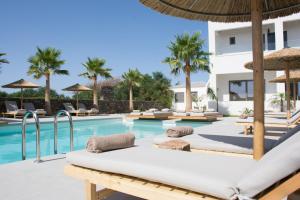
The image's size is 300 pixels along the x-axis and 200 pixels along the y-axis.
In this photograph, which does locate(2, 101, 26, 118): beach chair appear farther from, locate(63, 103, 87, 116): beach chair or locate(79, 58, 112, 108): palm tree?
locate(79, 58, 112, 108): palm tree

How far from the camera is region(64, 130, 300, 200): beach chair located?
1.74 metres

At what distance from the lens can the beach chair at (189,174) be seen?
174 centimetres

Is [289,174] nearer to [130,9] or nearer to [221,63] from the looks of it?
[221,63]

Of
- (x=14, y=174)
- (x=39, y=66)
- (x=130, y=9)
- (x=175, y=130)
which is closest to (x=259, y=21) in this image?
(x=175, y=130)

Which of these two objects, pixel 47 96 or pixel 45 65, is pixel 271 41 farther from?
pixel 47 96

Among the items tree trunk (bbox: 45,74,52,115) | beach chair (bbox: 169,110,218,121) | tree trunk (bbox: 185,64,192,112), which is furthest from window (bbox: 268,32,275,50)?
tree trunk (bbox: 45,74,52,115)

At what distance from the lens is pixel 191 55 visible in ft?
65.0

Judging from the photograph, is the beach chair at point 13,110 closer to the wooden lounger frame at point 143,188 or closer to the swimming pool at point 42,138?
the swimming pool at point 42,138

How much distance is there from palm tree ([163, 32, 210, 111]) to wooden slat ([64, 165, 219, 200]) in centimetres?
1694

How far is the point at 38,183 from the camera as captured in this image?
364 cm

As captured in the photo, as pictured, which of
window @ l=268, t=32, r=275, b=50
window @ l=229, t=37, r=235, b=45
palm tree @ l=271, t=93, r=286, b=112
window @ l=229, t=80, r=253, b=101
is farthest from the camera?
window @ l=229, t=37, r=235, b=45

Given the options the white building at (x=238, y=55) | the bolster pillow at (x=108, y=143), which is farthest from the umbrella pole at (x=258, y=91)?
the white building at (x=238, y=55)

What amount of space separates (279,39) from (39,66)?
18.0 metres

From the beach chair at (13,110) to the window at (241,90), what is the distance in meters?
15.8
